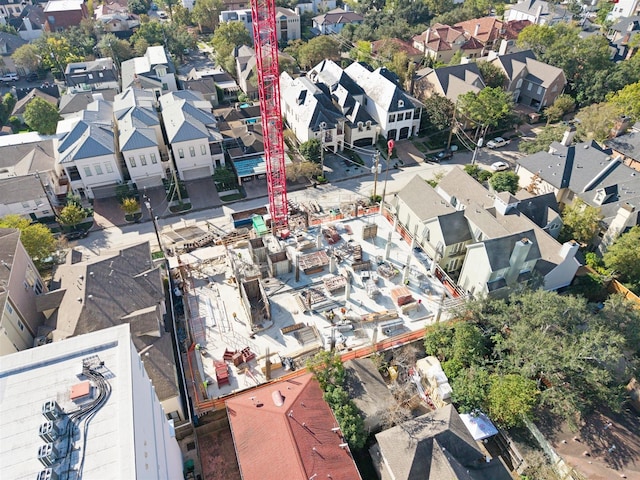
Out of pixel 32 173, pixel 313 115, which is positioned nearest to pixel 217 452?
pixel 32 173

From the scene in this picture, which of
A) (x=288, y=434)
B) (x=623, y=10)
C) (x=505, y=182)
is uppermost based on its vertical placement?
(x=623, y=10)

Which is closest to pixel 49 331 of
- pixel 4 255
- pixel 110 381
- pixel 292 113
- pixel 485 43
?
pixel 4 255

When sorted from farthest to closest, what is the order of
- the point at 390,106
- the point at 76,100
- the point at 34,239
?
the point at 76,100 < the point at 390,106 < the point at 34,239

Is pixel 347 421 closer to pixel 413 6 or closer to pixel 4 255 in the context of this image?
pixel 4 255

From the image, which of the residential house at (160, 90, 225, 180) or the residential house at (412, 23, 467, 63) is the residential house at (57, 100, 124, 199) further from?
the residential house at (412, 23, 467, 63)

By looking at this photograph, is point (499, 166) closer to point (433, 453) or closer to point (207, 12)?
point (433, 453)
